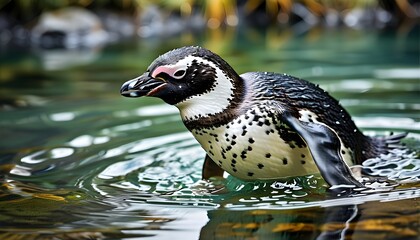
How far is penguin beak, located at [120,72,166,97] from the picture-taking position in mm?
3289

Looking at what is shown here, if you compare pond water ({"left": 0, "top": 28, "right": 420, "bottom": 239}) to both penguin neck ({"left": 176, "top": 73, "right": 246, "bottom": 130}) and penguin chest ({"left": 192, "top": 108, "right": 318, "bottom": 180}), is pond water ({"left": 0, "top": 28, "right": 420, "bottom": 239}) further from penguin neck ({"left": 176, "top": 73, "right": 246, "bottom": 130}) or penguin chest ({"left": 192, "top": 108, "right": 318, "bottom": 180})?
penguin neck ({"left": 176, "top": 73, "right": 246, "bottom": 130})

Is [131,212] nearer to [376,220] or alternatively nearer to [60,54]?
[376,220]

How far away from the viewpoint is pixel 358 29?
44.9 feet

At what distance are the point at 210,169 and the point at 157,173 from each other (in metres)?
0.30

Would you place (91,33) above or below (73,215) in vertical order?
above

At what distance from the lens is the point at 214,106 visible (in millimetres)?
3305

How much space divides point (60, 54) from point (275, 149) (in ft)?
26.6

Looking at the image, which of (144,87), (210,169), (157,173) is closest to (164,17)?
(157,173)

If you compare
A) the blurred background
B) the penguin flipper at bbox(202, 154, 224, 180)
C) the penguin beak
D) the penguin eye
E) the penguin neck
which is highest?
the blurred background

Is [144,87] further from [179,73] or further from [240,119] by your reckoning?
[240,119]

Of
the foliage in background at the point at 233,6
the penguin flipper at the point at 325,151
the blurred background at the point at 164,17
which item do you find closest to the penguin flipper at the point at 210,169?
the penguin flipper at the point at 325,151

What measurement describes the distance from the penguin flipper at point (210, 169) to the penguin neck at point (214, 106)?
491 mm

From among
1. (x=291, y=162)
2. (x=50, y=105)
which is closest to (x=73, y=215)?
(x=291, y=162)

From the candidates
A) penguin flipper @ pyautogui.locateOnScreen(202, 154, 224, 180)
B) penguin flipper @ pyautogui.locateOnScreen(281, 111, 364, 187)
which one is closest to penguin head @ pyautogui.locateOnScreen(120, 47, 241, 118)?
penguin flipper @ pyautogui.locateOnScreen(281, 111, 364, 187)
